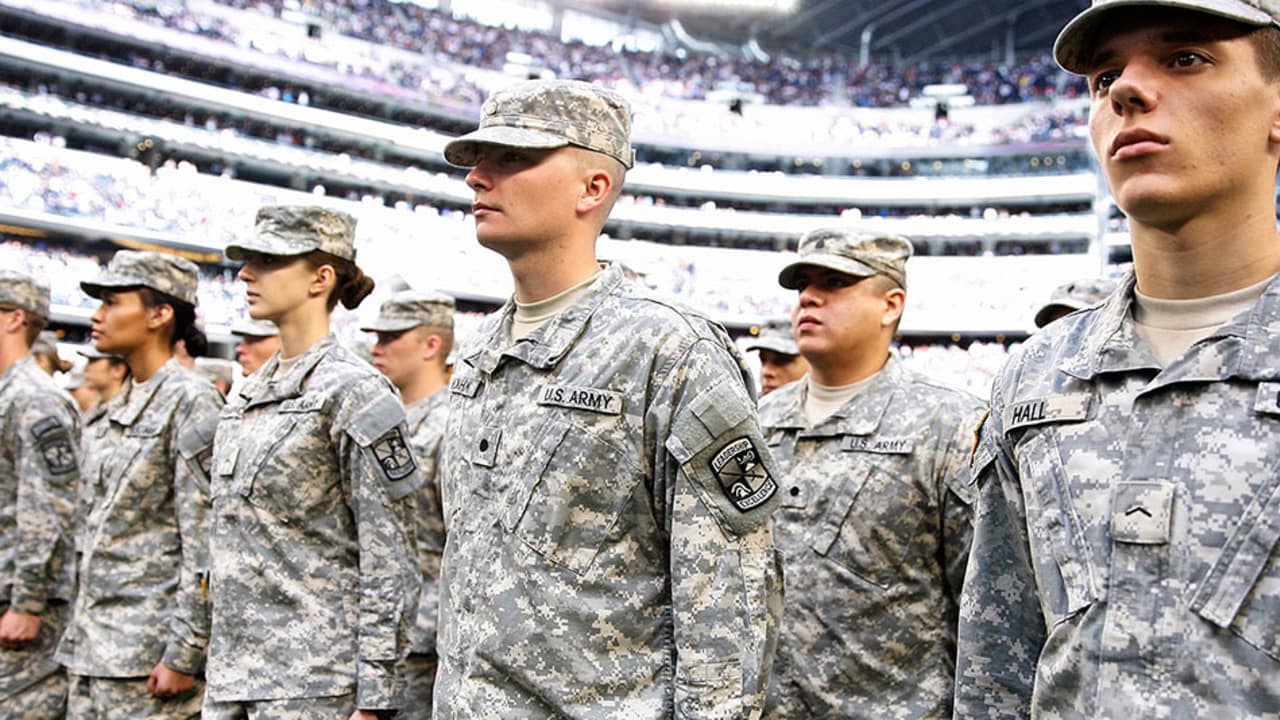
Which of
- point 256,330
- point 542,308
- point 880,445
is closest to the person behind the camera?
point 542,308

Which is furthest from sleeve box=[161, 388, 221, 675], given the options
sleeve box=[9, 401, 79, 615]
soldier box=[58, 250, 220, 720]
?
sleeve box=[9, 401, 79, 615]

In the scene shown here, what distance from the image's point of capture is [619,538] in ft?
7.68

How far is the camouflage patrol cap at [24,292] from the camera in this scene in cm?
567

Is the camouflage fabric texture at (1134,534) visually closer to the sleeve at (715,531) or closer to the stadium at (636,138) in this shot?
the sleeve at (715,531)

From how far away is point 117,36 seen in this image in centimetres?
2861

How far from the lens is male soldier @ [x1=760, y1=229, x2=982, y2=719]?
348cm

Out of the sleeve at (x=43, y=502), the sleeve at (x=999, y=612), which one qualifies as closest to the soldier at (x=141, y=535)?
the sleeve at (x=43, y=502)

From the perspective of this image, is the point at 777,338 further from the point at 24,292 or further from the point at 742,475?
the point at 742,475

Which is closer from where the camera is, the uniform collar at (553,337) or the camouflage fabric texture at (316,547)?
the uniform collar at (553,337)

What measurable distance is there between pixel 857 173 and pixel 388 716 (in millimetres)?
41997

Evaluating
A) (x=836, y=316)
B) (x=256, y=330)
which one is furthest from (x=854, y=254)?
(x=256, y=330)

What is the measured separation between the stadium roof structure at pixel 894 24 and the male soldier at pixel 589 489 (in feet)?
156

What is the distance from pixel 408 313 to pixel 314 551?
3071 millimetres

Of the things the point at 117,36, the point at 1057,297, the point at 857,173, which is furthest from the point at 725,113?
the point at 1057,297
